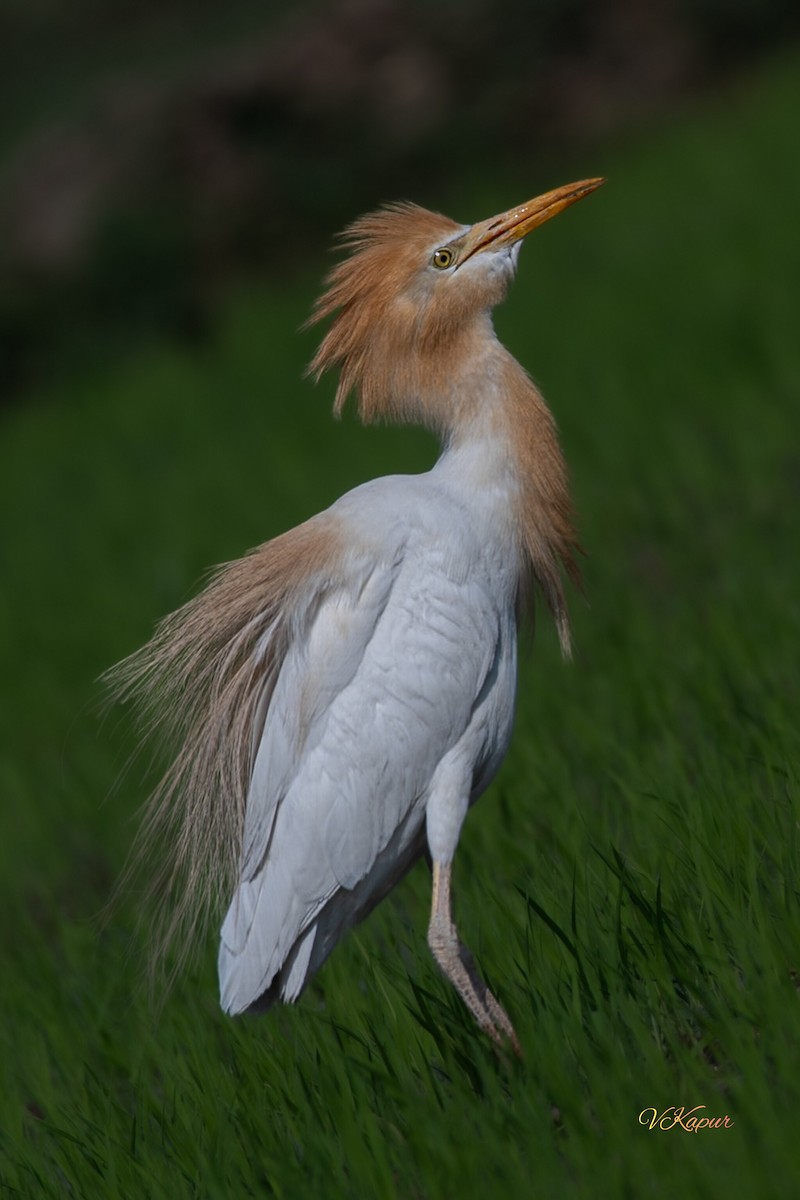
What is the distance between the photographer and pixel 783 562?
5.59 m

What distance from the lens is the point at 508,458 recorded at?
11.1 ft

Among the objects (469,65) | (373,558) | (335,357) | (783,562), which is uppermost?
(469,65)

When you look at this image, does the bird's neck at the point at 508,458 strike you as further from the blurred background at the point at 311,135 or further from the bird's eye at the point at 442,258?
the blurred background at the point at 311,135

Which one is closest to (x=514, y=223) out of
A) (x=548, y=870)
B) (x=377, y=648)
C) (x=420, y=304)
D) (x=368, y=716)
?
(x=420, y=304)

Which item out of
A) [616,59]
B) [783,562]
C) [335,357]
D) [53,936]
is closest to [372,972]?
[335,357]

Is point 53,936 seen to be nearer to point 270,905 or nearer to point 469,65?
point 270,905

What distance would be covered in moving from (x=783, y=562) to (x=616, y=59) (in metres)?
13.5

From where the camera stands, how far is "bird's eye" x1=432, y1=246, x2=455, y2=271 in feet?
11.4

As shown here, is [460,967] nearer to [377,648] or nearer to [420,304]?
[377,648]

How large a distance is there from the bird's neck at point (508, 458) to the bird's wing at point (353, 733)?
0.23 meters

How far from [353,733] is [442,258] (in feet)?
3.70

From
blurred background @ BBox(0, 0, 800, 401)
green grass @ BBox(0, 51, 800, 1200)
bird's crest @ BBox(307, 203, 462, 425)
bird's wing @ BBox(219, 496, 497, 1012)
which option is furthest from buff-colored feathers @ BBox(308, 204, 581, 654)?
blurred background @ BBox(0, 0, 800, 401)
